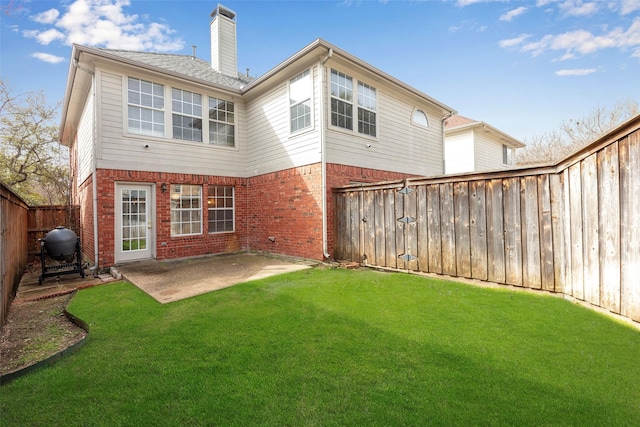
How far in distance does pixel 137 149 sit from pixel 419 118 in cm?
960

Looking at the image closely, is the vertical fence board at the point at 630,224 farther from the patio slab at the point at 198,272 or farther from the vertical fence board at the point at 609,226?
the patio slab at the point at 198,272

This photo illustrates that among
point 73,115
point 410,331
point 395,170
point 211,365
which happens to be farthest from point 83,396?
point 73,115

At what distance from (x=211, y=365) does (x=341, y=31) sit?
33.0ft

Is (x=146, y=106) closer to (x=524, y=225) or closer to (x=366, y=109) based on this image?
(x=366, y=109)

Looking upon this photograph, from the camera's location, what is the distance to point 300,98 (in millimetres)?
8164

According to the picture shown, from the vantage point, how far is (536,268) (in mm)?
4617

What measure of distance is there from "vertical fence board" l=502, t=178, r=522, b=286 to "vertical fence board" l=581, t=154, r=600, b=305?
1.01 m

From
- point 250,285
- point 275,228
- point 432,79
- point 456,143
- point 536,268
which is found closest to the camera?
point 536,268

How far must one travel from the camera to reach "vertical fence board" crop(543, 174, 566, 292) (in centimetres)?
436

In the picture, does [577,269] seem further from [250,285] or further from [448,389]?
[250,285]

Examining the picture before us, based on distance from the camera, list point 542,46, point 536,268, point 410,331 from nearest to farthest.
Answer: point 410,331, point 536,268, point 542,46

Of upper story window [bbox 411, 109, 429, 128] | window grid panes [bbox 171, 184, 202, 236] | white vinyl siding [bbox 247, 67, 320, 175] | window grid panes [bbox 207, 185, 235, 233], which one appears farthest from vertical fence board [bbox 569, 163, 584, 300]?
window grid panes [bbox 171, 184, 202, 236]

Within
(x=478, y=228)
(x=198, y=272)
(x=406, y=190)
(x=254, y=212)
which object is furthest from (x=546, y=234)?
(x=254, y=212)

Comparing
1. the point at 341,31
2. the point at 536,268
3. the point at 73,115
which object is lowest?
the point at 536,268
